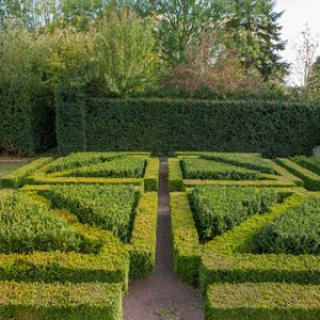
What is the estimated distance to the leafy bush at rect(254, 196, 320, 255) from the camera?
4.38 metres

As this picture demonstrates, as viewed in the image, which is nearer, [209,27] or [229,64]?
[229,64]

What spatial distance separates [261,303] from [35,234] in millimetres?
2742

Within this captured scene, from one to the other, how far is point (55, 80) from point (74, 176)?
7509 millimetres

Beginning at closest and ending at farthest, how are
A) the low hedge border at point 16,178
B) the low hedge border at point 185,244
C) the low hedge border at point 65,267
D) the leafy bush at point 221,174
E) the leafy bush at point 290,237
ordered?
the low hedge border at point 65,267 → the low hedge border at point 185,244 → the leafy bush at point 290,237 → the low hedge border at point 16,178 → the leafy bush at point 221,174

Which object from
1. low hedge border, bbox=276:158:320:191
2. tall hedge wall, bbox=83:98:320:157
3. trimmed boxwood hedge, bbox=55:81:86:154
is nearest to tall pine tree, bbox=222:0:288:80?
tall hedge wall, bbox=83:98:320:157

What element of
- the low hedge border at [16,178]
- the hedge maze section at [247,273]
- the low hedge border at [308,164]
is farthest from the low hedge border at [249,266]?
the low hedge border at [308,164]

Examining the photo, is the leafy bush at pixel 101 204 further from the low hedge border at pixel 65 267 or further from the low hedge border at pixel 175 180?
the low hedge border at pixel 175 180

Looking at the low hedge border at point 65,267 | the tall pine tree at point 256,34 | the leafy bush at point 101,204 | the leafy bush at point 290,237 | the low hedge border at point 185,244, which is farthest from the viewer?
the tall pine tree at point 256,34

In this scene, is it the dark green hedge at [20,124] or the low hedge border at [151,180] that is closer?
the low hedge border at [151,180]

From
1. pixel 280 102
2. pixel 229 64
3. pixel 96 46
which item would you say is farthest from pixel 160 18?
pixel 280 102

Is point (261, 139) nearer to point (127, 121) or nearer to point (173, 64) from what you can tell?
point (127, 121)

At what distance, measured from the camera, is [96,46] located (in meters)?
13.5

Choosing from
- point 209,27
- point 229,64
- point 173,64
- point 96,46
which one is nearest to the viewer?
point 96,46

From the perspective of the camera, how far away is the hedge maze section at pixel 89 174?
7.57 metres
